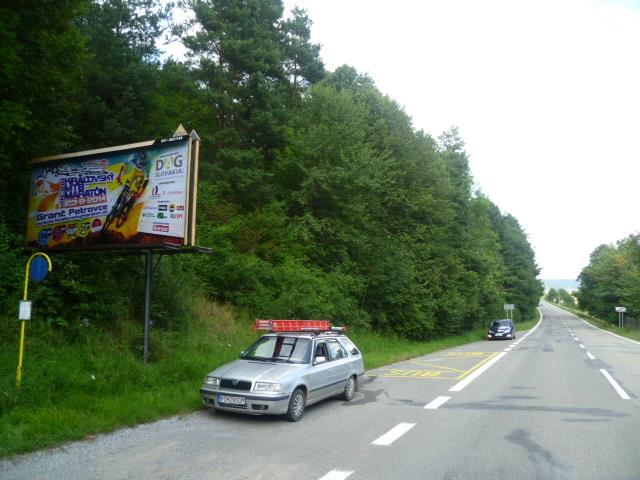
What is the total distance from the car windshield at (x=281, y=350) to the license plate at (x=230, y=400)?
130cm

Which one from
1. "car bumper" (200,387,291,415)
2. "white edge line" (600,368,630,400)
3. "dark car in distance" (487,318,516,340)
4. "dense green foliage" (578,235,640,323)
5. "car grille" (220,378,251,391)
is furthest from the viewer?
"dense green foliage" (578,235,640,323)

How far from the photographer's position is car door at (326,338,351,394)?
1005cm

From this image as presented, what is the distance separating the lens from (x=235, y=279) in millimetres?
18438

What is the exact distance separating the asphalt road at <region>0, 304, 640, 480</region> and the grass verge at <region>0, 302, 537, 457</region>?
0.43 metres

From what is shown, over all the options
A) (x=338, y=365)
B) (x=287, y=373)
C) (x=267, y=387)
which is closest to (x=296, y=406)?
(x=287, y=373)

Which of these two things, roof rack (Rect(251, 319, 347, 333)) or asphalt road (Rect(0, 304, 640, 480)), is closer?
asphalt road (Rect(0, 304, 640, 480))

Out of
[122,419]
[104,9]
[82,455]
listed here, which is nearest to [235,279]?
[122,419]

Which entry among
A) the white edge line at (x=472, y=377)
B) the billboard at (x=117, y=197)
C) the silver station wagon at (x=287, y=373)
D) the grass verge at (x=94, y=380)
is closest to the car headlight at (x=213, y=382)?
the silver station wagon at (x=287, y=373)

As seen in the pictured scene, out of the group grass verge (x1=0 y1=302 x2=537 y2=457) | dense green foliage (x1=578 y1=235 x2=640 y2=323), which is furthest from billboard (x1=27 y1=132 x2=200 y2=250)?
dense green foliage (x1=578 y1=235 x2=640 y2=323)

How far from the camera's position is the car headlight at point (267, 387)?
8.13m

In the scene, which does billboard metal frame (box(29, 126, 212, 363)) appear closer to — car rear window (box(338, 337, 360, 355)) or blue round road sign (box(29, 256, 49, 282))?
blue round road sign (box(29, 256, 49, 282))

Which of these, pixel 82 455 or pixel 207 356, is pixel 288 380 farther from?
pixel 207 356

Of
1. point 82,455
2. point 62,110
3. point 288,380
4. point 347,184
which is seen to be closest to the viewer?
point 82,455

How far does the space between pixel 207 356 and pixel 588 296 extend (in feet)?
334
